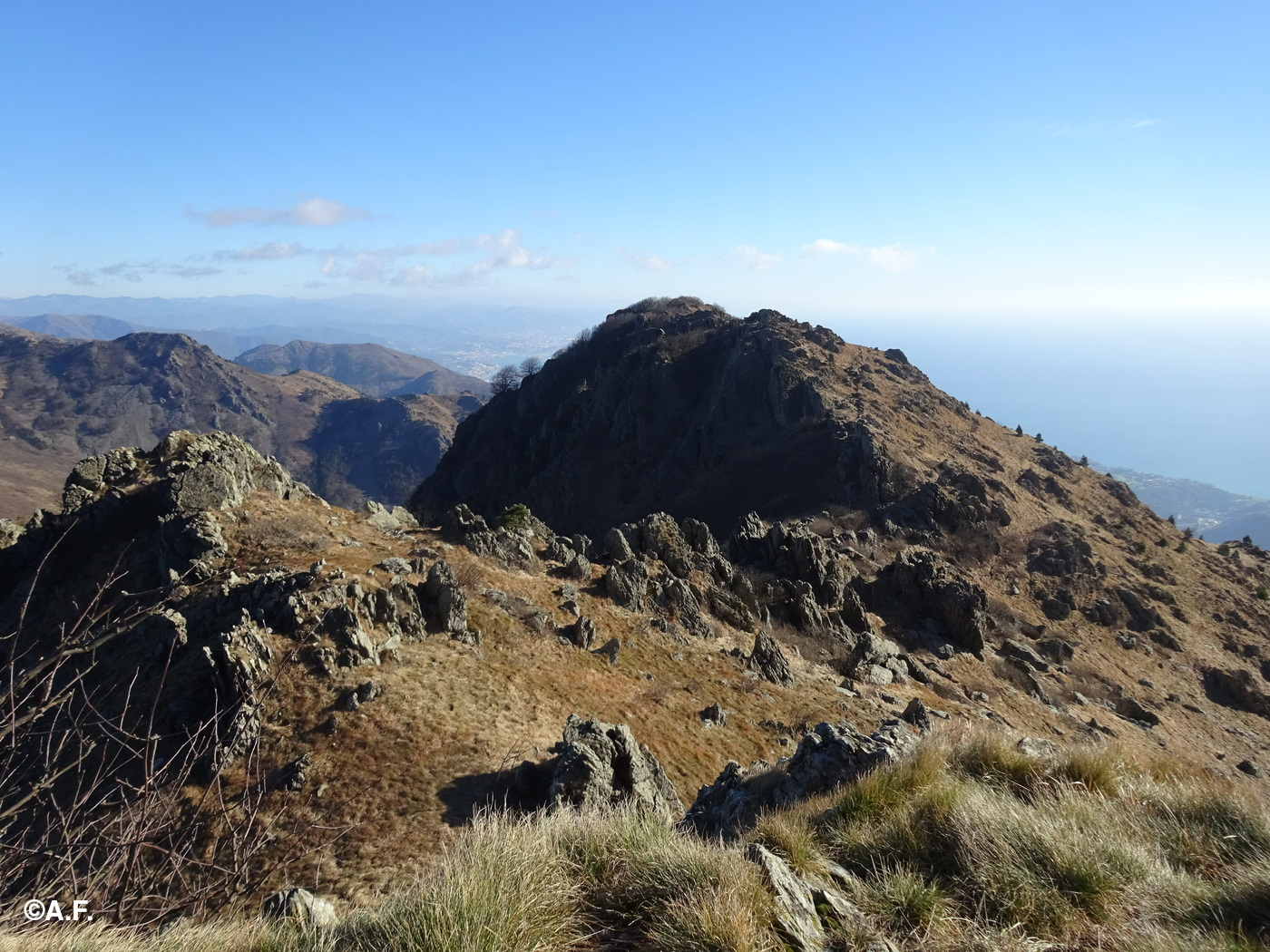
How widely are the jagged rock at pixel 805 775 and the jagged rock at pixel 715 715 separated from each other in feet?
21.5

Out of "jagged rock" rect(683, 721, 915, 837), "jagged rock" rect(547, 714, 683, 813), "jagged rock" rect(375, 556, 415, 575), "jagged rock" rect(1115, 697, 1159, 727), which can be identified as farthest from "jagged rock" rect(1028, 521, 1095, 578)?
"jagged rock" rect(375, 556, 415, 575)

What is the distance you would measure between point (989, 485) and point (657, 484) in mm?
28435

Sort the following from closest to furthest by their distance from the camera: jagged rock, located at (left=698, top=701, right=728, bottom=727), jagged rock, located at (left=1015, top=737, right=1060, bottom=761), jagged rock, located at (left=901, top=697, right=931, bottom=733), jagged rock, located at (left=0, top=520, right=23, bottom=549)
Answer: jagged rock, located at (left=1015, top=737, right=1060, bottom=761)
jagged rock, located at (left=698, top=701, right=728, bottom=727)
jagged rock, located at (left=901, top=697, right=931, bottom=733)
jagged rock, located at (left=0, top=520, right=23, bottom=549)

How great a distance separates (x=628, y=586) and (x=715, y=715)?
255 inches

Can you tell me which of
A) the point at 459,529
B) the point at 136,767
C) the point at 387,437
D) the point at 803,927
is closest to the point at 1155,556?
the point at 459,529

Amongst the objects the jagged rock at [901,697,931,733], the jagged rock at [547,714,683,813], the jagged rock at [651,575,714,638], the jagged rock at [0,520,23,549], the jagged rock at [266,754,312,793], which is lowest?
the jagged rock at [901,697,931,733]

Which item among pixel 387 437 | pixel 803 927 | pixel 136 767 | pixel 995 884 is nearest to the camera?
pixel 803 927

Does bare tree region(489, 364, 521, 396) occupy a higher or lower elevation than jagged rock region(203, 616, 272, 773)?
higher

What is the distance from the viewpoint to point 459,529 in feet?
77.4

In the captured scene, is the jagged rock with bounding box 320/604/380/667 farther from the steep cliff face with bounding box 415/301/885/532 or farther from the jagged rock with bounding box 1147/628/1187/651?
the jagged rock with bounding box 1147/628/1187/651

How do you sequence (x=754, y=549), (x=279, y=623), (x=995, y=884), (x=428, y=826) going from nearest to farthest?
(x=995, y=884), (x=428, y=826), (x=279, y=623), (x=754, y=549)

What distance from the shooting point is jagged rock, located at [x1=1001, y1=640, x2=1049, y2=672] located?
92.4 ft

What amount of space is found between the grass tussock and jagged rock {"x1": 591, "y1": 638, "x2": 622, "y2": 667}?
12916mm

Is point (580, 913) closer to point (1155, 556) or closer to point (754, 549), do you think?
point (754, 549)
